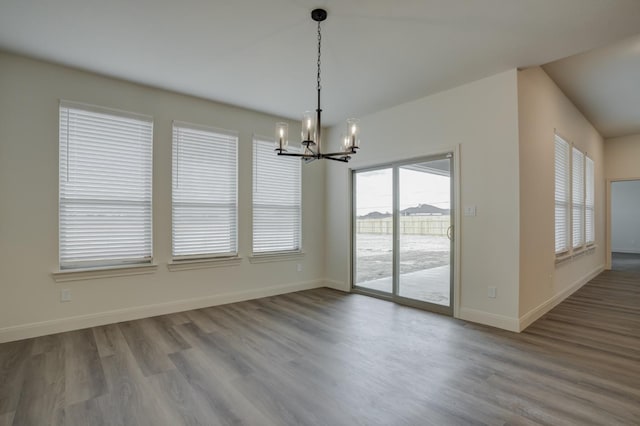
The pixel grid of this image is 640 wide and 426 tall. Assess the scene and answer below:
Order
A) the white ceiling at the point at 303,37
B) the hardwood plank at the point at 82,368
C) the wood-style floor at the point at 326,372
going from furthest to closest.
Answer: the white ceiling at the point at 303,37
the hardwood plank at the point at 82,368
the wood-style floor at the point at 326,372

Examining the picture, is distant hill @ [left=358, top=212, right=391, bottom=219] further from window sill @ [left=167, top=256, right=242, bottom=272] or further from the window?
the window

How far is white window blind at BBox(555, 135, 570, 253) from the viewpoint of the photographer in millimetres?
4664

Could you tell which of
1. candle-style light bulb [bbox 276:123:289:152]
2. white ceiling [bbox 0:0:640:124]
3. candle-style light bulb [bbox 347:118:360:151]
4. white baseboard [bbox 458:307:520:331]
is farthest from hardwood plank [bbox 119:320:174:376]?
white baseboard [bbox 458:307:520:331]

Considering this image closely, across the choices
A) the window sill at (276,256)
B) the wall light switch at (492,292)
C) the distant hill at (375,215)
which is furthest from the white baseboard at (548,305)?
the window sill at (276,256)

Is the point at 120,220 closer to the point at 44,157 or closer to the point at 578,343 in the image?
the point at 44,157

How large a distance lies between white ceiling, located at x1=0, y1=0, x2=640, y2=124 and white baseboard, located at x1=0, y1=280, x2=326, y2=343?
111 inches

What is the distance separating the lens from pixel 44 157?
3.43 meters

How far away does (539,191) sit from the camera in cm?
400

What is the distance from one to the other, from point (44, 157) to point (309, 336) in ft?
11.3

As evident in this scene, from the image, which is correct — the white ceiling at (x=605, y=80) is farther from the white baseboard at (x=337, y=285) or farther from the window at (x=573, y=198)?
the white baseboard at (x=337, y=285)

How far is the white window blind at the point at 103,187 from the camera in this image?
356 cm

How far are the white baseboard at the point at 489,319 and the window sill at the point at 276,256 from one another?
8.85ft

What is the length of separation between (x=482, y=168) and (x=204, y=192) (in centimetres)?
367

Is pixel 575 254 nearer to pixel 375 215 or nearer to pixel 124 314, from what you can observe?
pixel 375 215
